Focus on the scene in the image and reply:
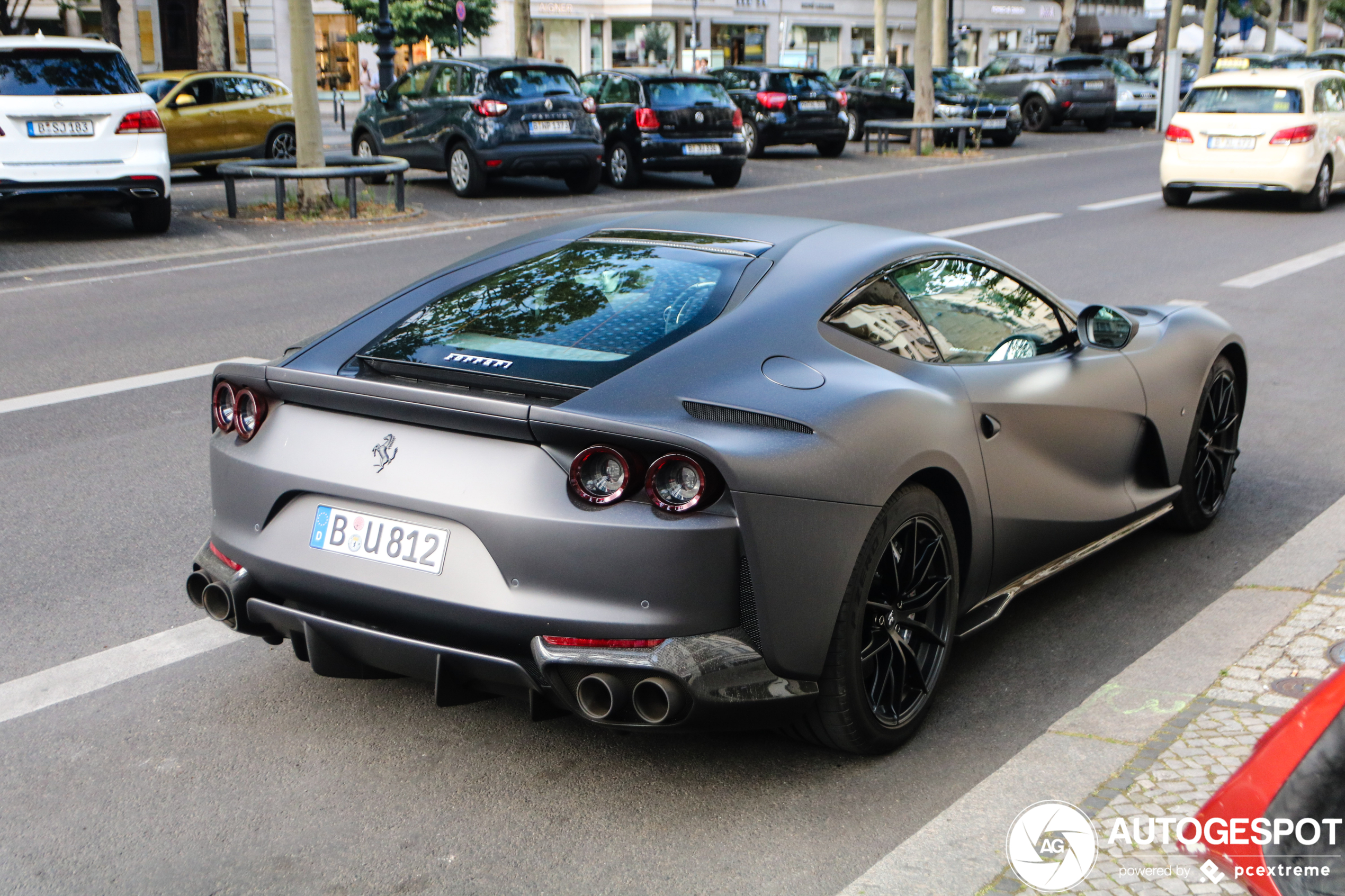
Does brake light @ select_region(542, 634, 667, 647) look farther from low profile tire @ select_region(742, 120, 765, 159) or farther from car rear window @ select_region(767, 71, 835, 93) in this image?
car rear window @ select_region(767, 71, 835, 93)

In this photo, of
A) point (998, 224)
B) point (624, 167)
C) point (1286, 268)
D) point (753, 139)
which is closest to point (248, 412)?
point (1286, 268)

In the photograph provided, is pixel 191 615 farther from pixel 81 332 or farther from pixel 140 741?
pixel 81 332

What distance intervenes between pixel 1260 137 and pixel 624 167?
27.0 feet

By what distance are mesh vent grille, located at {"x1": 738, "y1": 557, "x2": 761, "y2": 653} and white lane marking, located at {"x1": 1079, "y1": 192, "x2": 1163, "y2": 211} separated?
49.7ft

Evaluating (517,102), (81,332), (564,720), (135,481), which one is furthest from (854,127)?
(564,720)

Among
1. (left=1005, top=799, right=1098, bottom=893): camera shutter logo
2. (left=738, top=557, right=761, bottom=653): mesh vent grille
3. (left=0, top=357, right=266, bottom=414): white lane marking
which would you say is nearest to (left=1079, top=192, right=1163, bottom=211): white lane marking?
(left=0, top=357, right=266, bottom=414): white lane marking

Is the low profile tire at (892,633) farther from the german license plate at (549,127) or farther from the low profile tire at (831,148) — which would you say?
the low profile tire at (831,148)

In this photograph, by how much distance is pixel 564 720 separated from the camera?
3.94m

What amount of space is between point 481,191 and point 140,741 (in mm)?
15039

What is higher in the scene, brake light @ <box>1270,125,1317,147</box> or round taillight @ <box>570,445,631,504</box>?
brake light @ <box>1270,125,1317,147</box>

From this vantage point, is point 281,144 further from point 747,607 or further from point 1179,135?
point 747,607

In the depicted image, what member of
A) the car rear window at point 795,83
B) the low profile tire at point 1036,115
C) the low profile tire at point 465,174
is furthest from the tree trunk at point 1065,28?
the low profile tire at point 465,174

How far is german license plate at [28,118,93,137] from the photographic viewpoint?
13.5 metres

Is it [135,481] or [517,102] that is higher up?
[517,102]
